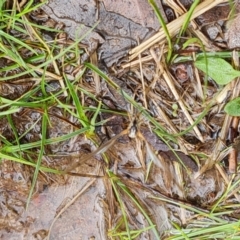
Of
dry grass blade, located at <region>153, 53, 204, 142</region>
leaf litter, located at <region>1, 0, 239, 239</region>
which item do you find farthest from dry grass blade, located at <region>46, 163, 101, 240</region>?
dry grass blade, located at <region>153, 53, 204, 142</region>

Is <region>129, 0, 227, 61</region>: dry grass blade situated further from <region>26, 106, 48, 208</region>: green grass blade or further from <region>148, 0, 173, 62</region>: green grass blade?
<region>26, 106, 48, 208</region>: green grass blade

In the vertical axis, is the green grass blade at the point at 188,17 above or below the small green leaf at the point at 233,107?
above

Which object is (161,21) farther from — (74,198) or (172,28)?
(74,198)

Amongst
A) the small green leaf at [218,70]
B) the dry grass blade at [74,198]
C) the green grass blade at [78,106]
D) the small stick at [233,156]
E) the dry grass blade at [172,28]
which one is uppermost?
the dry grass blade at [172,28]

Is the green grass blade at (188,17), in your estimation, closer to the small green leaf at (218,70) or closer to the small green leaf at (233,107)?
the small green leaf at (218,70)

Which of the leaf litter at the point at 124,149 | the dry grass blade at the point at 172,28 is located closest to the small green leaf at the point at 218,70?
the leaf litter at the point at 124,149

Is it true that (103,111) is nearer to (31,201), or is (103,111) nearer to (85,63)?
(85,63)
